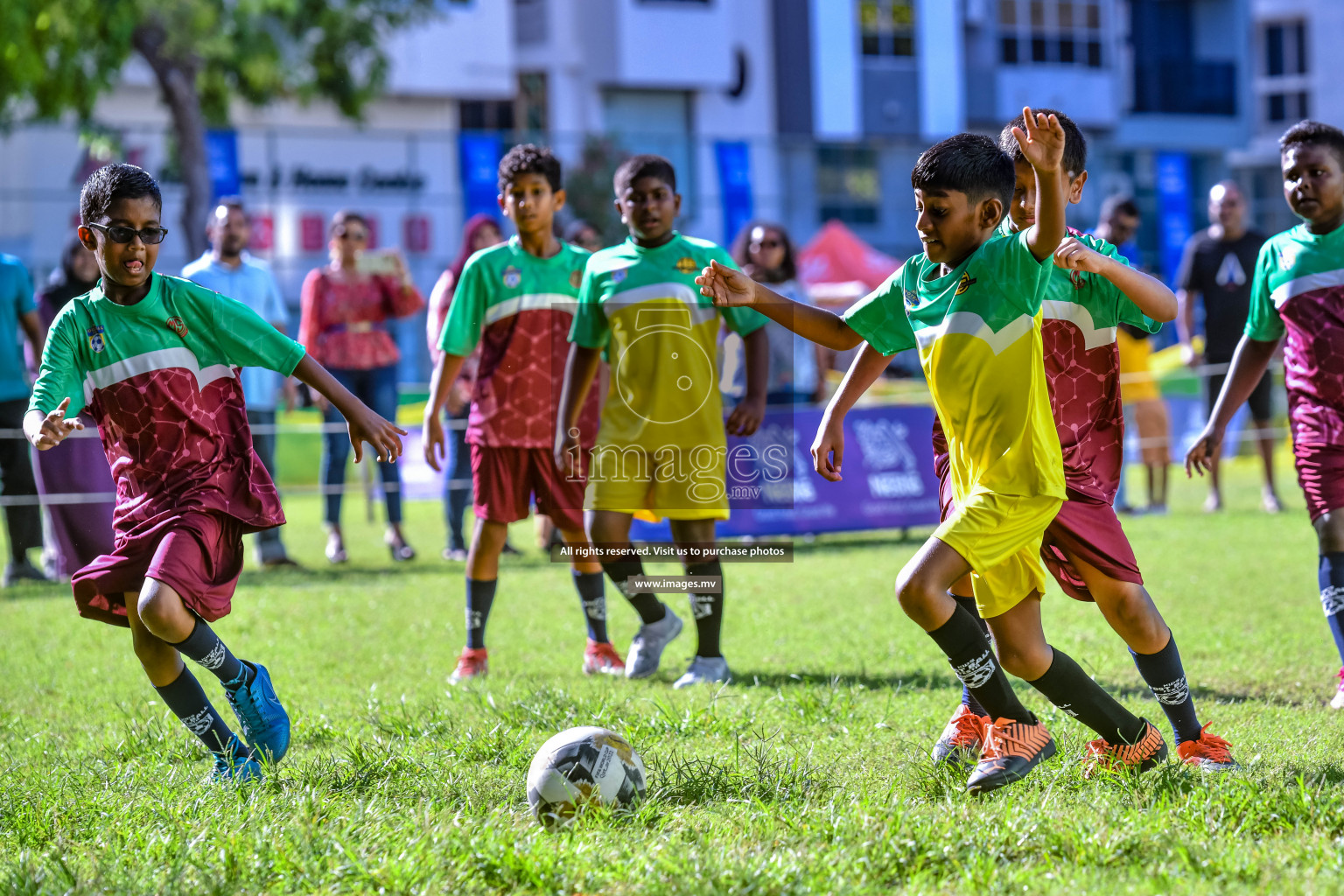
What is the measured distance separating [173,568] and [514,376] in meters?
2.31

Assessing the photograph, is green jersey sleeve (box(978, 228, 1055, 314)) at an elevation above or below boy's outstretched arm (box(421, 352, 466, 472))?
above

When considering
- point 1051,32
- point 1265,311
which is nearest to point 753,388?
point 1265,311

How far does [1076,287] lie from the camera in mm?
4398

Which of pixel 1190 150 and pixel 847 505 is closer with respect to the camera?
pixel 847 505

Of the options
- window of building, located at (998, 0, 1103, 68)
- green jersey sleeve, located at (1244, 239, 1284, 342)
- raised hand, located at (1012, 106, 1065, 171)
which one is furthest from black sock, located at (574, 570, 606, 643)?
window of building, located at (998, 0, 1103, 68)

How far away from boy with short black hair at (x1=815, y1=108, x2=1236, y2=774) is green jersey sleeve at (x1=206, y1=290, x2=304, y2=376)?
1680 mm

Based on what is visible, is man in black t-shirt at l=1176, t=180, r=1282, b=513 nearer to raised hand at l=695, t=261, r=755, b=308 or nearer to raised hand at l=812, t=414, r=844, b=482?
raised hand at l=812, t=414, r=844, b=482

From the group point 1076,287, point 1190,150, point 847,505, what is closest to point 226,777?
point 1076,287

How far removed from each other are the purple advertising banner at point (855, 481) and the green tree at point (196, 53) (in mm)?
12410

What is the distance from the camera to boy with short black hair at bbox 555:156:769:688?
5926 mm

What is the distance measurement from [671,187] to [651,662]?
202 centimetres

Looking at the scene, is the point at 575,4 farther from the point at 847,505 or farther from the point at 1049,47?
the point at 847,505

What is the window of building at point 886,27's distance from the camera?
37.8 metres

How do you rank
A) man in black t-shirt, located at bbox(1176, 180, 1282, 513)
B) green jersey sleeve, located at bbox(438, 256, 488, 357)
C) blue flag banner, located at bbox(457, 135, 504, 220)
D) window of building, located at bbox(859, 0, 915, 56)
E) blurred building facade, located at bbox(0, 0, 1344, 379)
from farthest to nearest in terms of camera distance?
window of building, located at bbox(859, 0, 915, 56) → blurred building facade, located at bbox(0, 0, 1344, 379) → blue flag banner, located at bbox(457, 135, 504, 220) → man in black t-shirt, located at bbox(1176, 180, 1282, 513) → green jersey sleeve, located at bbox(438, 256, 488, 357)
